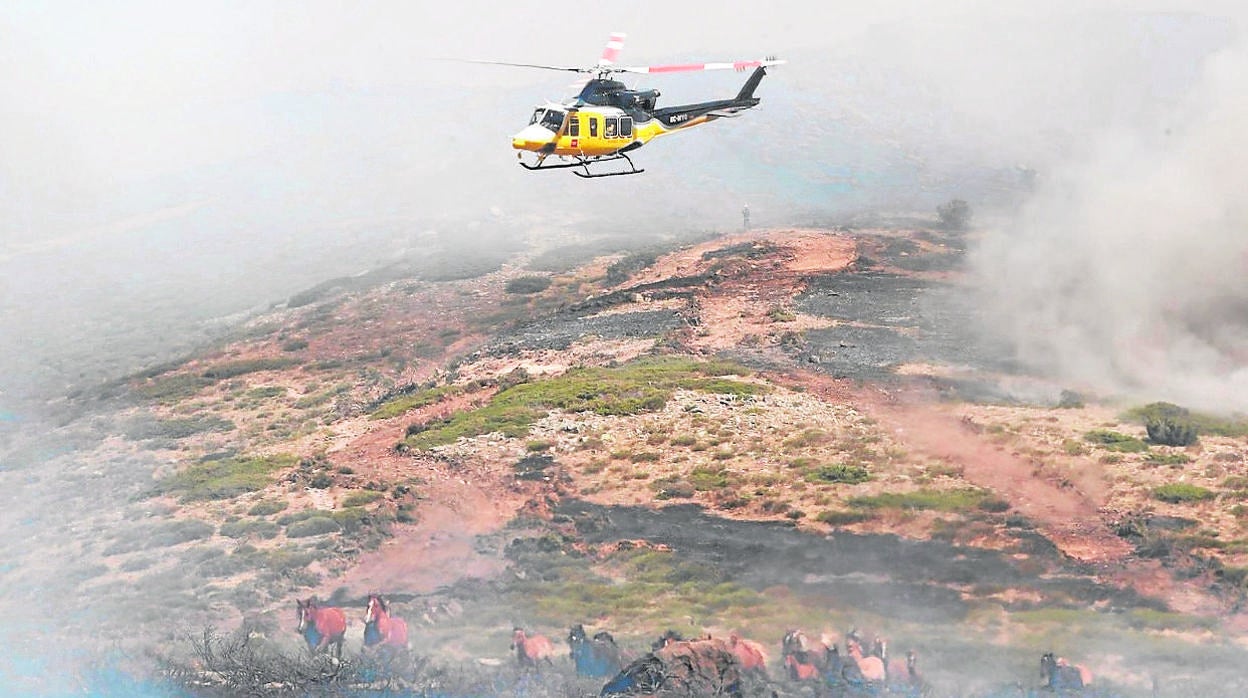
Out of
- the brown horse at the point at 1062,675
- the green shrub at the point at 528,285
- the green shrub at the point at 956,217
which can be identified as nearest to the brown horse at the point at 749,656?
the brown horse at the point at 1062,675

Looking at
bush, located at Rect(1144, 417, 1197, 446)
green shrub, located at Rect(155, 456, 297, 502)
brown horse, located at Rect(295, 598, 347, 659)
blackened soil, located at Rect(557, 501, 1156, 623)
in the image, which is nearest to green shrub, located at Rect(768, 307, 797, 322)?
bush, located at Rect(1144, 417, 1197, 446)

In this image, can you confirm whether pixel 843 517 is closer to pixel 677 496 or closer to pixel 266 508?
pixel 677 496

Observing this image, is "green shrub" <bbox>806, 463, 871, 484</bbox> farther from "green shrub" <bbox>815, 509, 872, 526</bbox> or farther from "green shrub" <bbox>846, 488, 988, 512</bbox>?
"green shrub" <bbox>815, 509, 872, 526</bbox>

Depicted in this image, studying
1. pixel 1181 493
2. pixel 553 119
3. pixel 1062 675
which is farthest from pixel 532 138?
pixel 1181 493

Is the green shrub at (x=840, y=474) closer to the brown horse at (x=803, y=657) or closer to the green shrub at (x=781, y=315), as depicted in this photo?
the brown horse at (x=803, y=657)

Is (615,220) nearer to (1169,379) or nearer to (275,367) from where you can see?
(275,367)

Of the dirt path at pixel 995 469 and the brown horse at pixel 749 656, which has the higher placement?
the dirt path at pixel 995 469
